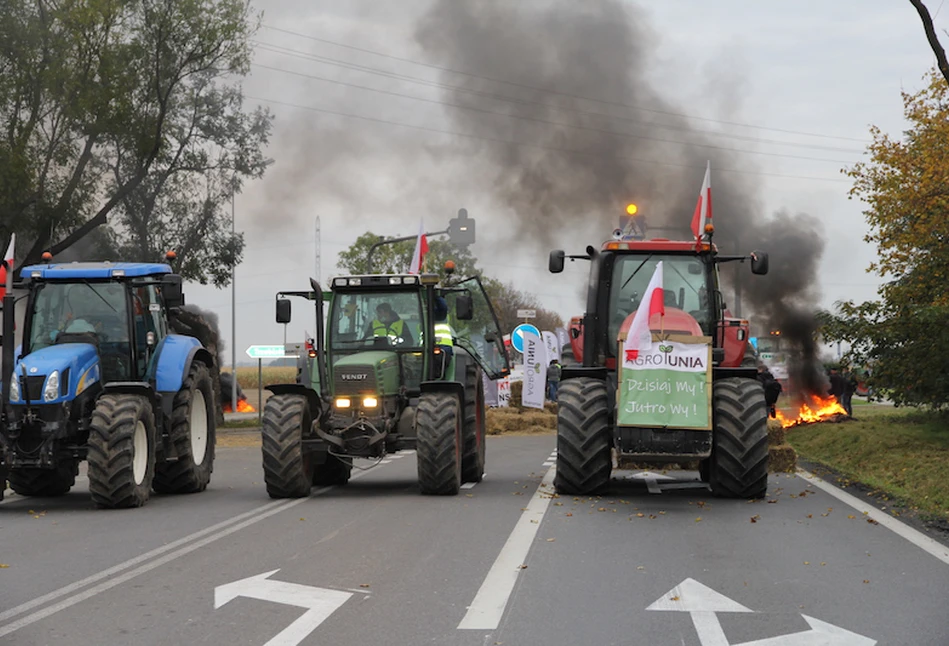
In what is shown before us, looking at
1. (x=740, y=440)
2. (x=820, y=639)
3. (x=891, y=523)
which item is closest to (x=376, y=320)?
(x=740, y=440)

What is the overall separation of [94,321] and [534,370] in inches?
825

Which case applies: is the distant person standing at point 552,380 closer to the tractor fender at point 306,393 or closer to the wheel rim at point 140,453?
the tractor fender at point 306,393

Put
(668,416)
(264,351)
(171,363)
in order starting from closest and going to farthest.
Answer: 1. (668,416)
2. (171,363)
3. (264,351)

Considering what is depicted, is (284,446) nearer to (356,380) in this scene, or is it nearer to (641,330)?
(356,380)

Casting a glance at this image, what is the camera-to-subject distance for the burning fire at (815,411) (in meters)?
31.0

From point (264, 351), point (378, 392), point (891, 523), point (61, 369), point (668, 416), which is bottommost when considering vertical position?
point (891, 523)

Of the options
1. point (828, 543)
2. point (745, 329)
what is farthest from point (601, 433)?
point (745, 329)

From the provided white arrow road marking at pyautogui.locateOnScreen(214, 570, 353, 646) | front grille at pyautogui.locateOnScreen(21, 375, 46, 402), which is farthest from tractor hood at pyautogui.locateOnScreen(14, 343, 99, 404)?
white arrow road marking at pyautogui.locateOnScreen(214, 570, 353, 646)

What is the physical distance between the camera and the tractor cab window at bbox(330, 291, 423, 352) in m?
17.0

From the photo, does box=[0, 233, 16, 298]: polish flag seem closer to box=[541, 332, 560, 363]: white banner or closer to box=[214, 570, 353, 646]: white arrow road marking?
box=[214, 570, 353, 646]: white arrow road marking

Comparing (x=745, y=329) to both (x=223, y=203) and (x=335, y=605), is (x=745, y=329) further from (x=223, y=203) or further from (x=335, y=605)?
(x=223, y=203)

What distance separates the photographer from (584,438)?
15.2 m

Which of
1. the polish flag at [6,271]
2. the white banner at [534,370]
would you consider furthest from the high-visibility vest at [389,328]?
the white banner at [534,370]

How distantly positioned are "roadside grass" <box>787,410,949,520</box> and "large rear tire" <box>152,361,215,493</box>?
26.8ft
